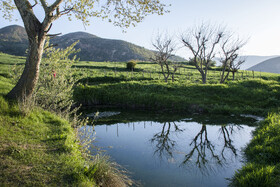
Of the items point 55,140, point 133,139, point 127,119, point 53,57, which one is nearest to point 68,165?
point 55,140

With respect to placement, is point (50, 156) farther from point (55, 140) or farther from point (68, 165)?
point (55, 140)

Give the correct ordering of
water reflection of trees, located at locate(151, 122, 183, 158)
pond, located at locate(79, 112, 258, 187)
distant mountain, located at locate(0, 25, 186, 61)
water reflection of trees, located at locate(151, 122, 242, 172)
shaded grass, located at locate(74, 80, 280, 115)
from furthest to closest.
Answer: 1. distant mountain, located at locate(0, 25, 186, 61)
2. shaded grass, located at locate(74, 80, 280, 115)
3. water reflection of trees, located at locate(151, 122, 183, 158)
4. water reflection of trees, located at locate(151, 122, 242, 172)
5. pond, located at locate(79, 112, 258, 187)

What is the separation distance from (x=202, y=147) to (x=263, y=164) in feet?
11.0

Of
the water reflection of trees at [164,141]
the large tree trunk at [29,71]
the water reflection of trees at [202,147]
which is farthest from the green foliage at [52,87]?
the water reflection of trees at [202,147]

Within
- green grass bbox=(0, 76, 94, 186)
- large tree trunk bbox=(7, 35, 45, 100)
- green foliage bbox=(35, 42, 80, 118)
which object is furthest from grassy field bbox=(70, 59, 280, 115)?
green grass bbox=(0, 76, 94, 186)

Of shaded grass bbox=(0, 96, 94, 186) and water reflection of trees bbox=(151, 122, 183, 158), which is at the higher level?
shaded grass bbox=(0, 96, 94, 186)

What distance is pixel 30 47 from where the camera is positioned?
27.4 ft

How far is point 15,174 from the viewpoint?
182 inches

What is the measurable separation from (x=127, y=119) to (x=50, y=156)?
30.6 ft

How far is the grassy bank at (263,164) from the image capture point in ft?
17.5

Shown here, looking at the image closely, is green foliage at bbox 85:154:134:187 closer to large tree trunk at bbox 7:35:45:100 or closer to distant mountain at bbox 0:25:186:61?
large tree trunk at bbox 7:35:45:100

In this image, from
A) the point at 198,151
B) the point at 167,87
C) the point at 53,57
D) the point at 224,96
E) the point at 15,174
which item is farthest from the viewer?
the point at 167,87

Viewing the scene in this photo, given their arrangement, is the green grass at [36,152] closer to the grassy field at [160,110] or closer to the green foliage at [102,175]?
the grassy field at [160,110]

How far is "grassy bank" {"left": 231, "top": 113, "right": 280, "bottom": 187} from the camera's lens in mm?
5324
